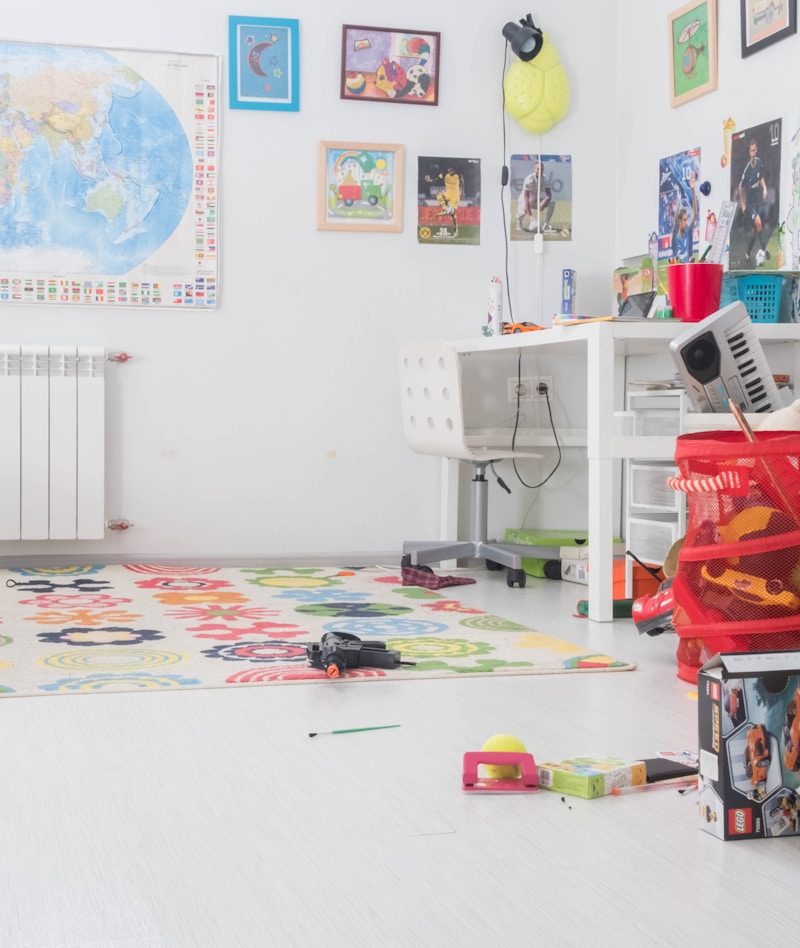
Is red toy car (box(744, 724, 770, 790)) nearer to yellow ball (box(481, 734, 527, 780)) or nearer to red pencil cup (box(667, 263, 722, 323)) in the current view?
yellow ball (box(481, 734, 527, 780))

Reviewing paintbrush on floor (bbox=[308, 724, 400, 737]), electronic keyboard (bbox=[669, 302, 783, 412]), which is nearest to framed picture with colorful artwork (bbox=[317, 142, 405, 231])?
electronic keyboard (bbox=[669, 302, 783, 412])

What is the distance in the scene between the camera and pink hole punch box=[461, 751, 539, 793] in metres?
1.79

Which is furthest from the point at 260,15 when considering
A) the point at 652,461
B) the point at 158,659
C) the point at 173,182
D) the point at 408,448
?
the point at 158,659

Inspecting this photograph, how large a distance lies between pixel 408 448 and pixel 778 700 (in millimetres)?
3073

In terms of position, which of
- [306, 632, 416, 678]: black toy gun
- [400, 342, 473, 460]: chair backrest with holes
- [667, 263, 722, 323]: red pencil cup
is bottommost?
[306, 632, 416, 678]: black toy gun

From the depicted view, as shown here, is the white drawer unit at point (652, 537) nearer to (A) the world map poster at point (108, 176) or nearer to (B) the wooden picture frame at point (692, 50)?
(B) the wooden picture frame at point (692, 50)

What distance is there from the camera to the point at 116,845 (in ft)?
5.01

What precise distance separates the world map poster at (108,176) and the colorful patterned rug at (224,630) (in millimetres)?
1034

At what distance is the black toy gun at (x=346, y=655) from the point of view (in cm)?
254

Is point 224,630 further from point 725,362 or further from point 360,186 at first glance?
point 360,186

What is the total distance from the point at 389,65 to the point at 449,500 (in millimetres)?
1618

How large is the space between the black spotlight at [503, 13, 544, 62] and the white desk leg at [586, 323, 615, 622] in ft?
5.76

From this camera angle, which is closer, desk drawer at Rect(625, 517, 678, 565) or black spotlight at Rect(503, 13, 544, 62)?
desk drawer at Rect(625, 517, 678, 565)

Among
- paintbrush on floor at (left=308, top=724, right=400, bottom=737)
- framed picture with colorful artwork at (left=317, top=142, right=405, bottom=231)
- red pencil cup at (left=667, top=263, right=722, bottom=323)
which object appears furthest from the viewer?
framed picture with colorful artwork at (left=317, top=142, right=405, bottom=231)
